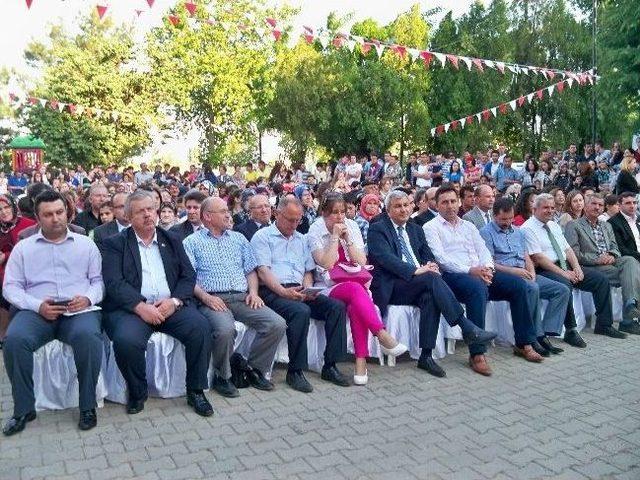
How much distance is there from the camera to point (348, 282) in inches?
203

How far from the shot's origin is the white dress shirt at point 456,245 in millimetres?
5723

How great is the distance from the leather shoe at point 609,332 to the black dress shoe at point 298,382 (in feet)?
10.8

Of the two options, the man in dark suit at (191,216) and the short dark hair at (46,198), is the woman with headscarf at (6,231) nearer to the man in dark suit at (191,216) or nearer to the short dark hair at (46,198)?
the man in dark suit at (191,216)

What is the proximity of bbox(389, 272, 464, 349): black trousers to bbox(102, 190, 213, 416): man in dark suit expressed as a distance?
180cm

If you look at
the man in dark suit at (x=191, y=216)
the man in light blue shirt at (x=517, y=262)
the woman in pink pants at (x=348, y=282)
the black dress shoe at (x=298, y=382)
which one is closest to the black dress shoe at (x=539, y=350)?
the man in light blue shirt at (x=517, y=262)

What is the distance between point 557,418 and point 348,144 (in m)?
23.2

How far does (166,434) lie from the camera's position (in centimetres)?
394

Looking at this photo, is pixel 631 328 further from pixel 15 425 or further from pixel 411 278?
pixel 15 425

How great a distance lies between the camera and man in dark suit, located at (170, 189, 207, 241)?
6.43 m

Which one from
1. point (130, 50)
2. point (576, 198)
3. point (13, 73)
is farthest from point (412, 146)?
point (13, 73)

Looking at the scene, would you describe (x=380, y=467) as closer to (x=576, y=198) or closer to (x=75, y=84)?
(x=576, y=198)

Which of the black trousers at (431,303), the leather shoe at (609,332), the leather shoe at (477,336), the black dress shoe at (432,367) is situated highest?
the black trousers at (431,303)

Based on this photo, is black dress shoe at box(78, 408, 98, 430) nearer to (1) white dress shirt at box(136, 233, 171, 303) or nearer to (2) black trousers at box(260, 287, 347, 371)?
(1) white dress shirt at box(136, 233, 171, 303)

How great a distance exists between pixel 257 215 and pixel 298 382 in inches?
73.2
